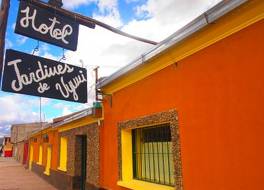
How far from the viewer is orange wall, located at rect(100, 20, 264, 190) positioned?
3166 mm

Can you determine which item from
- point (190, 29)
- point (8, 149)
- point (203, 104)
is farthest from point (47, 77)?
point (8, 149)

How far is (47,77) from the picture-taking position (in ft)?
13.4

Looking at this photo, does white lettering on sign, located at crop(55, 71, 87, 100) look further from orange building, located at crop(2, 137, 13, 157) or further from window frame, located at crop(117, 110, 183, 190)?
orange building, located at crop(2, 137, 13, 157)

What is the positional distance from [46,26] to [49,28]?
Result: 5 centimetres

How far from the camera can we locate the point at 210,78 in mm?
3842

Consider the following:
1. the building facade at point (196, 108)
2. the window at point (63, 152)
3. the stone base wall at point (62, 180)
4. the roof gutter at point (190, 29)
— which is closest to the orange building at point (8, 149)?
the stone base wall at point (62, 180)

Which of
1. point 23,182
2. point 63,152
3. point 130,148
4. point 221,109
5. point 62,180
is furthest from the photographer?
point 23,182

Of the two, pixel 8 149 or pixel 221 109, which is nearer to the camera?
pixel 221 109

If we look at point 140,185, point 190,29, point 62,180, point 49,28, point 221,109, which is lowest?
point 62,180

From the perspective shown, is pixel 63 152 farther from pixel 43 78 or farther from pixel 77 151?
pixel 43 78

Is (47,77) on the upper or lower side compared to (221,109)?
upper

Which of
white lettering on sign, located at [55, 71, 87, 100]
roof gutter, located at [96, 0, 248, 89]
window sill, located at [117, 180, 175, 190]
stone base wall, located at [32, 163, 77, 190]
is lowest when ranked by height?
stone base wall, located at [32, 163, 77, 190]

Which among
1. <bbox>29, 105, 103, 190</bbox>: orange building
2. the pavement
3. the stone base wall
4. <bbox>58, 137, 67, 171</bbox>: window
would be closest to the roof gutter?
<bbox>29, 105, 103, 190</bbox>: orange building

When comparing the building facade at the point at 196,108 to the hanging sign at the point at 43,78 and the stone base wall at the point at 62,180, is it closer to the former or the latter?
the hanging sign at the point at 43,78
